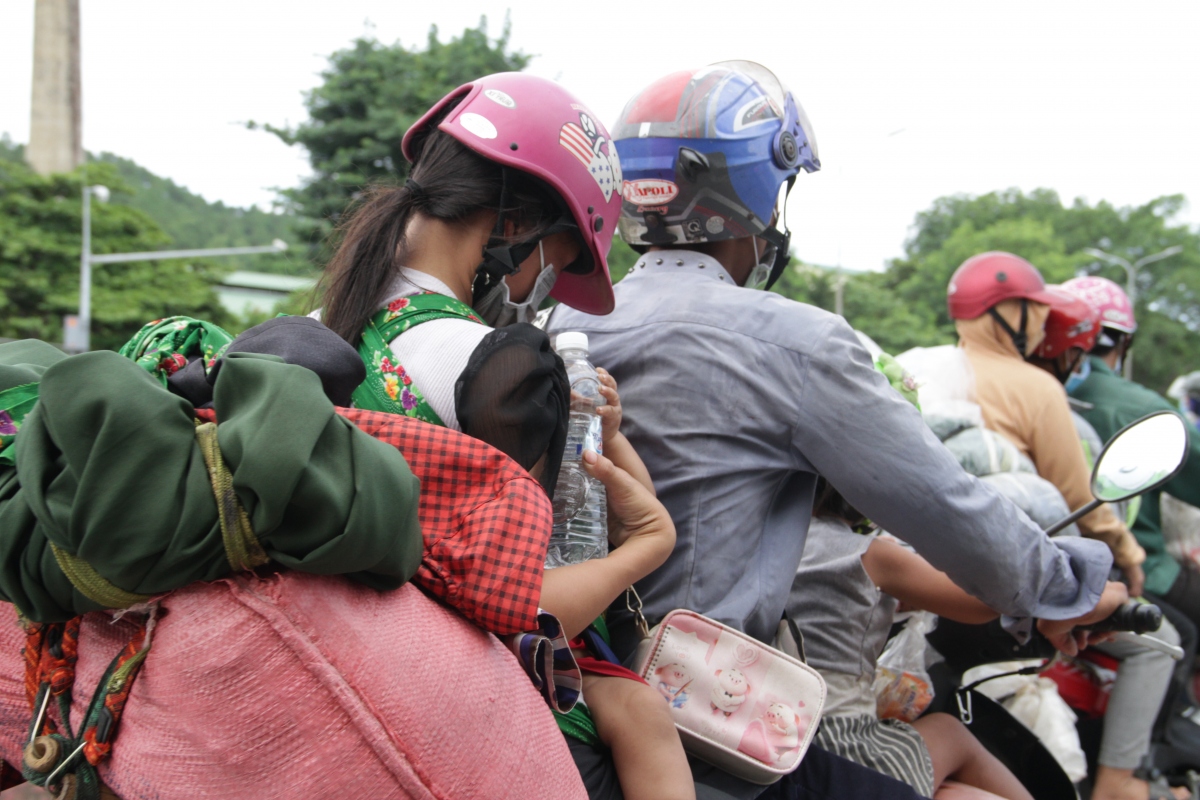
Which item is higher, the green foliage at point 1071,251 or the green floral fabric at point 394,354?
the green floral fabric at point 394,354

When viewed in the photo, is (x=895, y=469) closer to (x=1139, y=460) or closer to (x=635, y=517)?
(x=635, y=517)

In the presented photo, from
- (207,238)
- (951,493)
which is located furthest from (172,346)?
(207,238)

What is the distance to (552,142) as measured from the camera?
6.10ft

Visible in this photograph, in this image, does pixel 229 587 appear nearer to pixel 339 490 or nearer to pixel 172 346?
pixel 339 490

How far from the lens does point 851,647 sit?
90.9 inches


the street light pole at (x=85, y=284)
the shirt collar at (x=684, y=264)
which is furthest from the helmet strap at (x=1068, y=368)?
the street light pole at (x=85, y=284)

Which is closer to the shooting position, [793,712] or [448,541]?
[448,541]

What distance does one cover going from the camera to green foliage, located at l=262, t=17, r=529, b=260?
1848 cm

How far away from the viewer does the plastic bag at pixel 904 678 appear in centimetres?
247

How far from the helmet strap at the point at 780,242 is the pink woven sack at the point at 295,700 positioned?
156 cm

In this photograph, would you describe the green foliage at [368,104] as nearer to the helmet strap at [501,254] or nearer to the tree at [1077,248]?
the helmet strap at [501,254]

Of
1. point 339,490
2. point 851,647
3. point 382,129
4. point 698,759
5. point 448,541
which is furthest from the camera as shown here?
point 382,129

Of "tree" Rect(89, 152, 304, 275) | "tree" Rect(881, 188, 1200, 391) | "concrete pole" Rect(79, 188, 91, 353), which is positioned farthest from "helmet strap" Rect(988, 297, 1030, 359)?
"tree" Rect(89, 152, 304, 275)

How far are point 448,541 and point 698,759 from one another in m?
0.84
